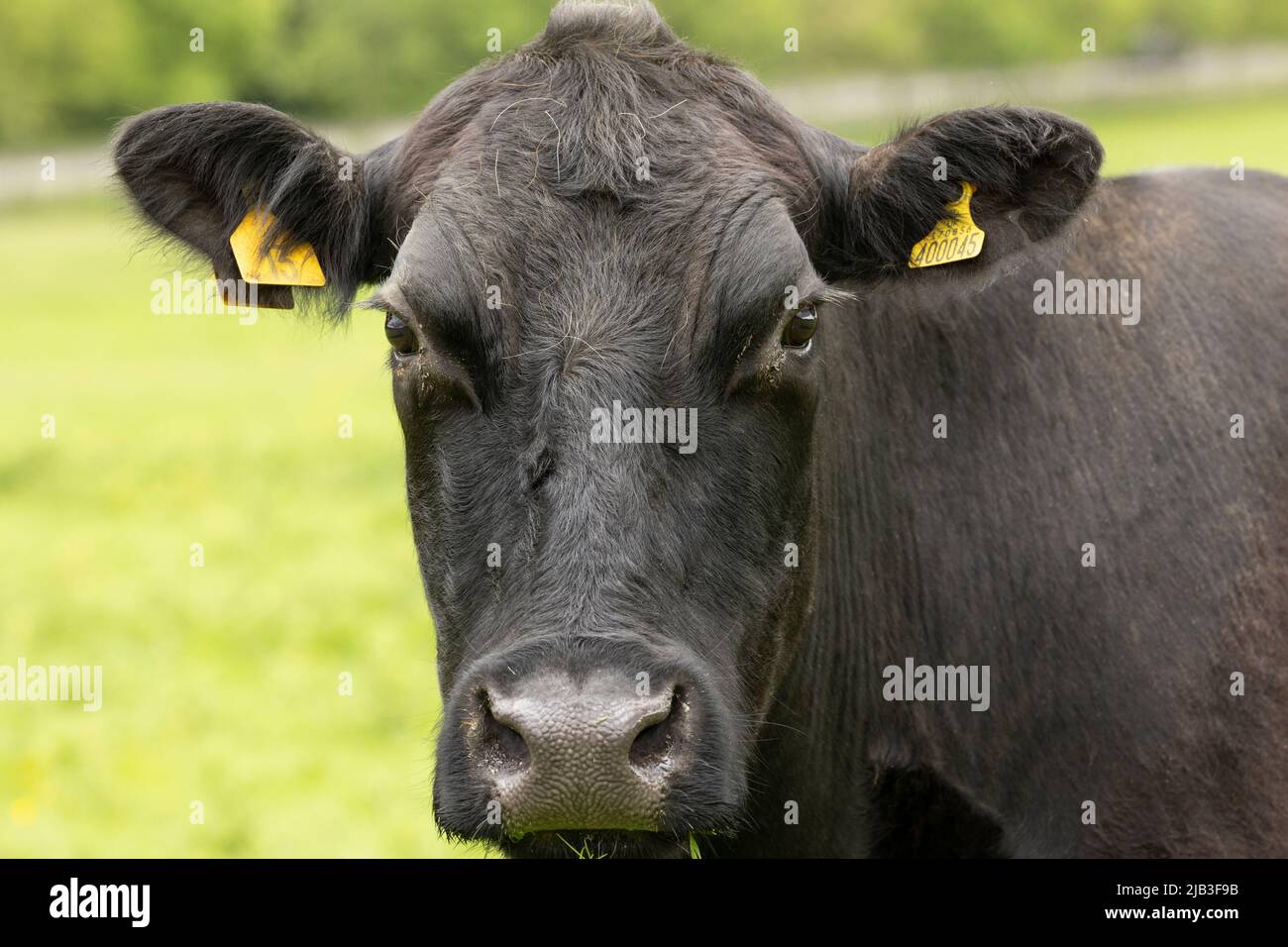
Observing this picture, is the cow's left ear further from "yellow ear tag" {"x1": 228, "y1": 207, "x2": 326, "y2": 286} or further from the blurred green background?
"yellow ear tag" {"x1": 228, "y1": 207, "x2": 326, "y2": 286}

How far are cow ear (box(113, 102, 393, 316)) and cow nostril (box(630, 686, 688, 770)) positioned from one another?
197 centimetres

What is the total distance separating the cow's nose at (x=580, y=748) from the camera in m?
3.47

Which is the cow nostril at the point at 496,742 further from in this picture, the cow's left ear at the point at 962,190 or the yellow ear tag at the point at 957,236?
the yellow ear tag at the point at 957,236

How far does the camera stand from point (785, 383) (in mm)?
4293

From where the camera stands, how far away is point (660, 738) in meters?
3.65

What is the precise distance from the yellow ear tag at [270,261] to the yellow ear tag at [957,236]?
6.36ft

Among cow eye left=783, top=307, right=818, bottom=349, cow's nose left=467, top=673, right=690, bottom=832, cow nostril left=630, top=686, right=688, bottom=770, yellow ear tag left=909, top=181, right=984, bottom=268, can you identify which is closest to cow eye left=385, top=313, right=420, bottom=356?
cow eye left=783, top=307, right=818, bottom=349

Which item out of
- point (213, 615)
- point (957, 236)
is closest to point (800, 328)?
point (957, 236)

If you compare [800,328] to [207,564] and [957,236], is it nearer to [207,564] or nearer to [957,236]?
[957,236]

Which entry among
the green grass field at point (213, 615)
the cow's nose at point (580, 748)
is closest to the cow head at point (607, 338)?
the cow's nose at point (580, 748)

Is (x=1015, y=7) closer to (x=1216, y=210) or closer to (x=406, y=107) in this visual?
(x=406, y=107)

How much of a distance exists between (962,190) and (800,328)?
0.81m

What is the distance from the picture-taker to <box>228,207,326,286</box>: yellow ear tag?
4.95 meters

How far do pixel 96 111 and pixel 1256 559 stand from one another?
63626mm
